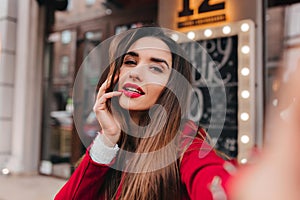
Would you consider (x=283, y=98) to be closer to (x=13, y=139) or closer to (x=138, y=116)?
(x=138, y=116)

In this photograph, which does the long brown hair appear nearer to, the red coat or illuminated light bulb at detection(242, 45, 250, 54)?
the red coat

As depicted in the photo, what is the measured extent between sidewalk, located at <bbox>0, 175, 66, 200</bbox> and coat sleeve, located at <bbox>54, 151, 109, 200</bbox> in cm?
132

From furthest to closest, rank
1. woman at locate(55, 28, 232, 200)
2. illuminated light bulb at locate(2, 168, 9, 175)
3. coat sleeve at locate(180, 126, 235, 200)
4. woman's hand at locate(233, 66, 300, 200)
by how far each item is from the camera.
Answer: illuminated light bulb at locate(2, 168, 9, 175)
woman at locate(55, 28, 232, 200)
coat sleeve at locate(180, 126, 235, 200)
woman's hand at locate(233, 66, 300, 200)

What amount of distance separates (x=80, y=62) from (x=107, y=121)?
1.38 m

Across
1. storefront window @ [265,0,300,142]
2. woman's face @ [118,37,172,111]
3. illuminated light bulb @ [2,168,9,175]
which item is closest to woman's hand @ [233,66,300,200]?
woman's face @ [118,37,172,111]

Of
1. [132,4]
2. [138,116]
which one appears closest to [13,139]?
[132,4]

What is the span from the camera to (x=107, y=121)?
925 millimetres

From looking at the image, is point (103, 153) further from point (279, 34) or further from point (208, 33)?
point (279, 34)

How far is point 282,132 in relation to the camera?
2.00 feet

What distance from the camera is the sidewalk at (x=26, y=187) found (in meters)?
2.57

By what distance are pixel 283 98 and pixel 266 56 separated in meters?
1.57

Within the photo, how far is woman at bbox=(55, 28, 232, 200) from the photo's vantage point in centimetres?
86

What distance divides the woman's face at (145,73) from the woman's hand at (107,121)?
0.06 metres

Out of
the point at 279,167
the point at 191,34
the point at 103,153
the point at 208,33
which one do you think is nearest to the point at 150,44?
the point at 103,153
